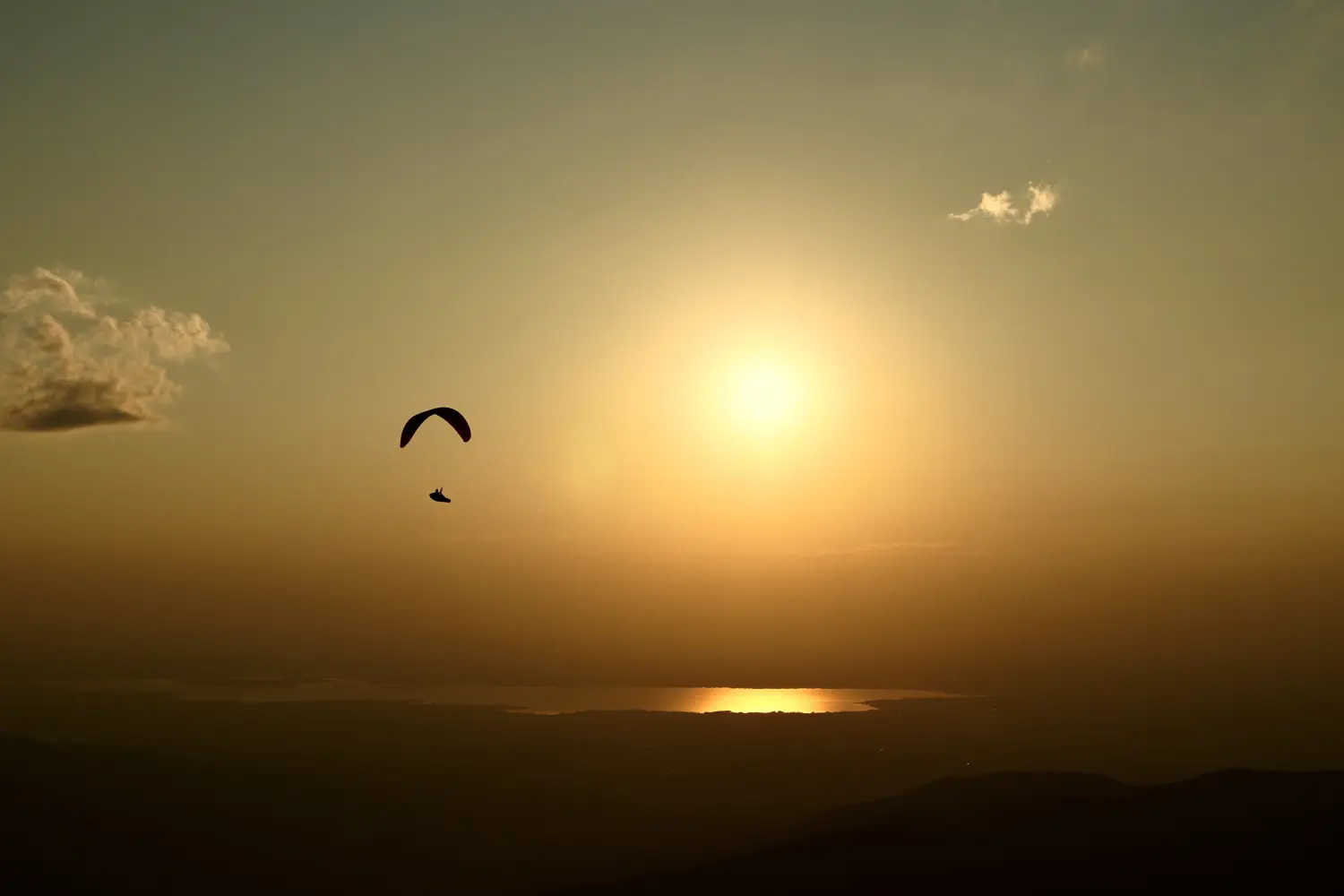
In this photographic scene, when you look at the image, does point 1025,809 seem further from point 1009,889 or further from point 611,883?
point 611,883

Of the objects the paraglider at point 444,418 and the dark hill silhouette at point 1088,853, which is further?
the dark hill silhouette at point 1088,853

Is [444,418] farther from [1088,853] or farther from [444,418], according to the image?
[1088,853]

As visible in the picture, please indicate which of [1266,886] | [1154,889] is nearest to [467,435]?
[1154,889]

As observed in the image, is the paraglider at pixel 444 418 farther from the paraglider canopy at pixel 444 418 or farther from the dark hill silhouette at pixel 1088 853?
the dark hill silhouette at pixel 1088 853

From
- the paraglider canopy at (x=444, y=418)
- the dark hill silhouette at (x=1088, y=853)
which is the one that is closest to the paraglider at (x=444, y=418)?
the paraglider canopy at (x=444, y=418)

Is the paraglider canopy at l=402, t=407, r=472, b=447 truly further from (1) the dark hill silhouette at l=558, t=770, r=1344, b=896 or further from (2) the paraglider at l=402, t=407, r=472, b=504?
(1) the dark hill silhouette at l=558, t=770, r=1344, b=896

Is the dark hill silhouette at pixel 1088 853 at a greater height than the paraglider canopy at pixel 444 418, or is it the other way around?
the paraglider canopy at pixel 444 418

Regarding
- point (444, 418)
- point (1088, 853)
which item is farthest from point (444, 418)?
point (1088, 853)
